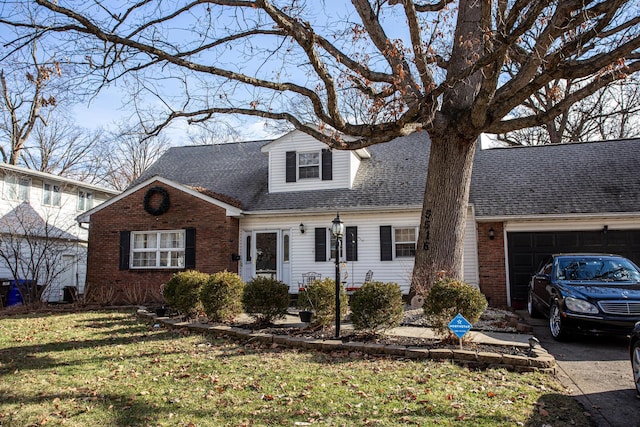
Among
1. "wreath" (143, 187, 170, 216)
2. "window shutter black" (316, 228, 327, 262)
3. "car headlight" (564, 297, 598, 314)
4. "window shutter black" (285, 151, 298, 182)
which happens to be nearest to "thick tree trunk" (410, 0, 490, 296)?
"car headlight" (564, 297, 598, 314)

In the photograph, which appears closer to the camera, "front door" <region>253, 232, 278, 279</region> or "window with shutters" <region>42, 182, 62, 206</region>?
"front door" <region>253, 232, 278, 279</region>

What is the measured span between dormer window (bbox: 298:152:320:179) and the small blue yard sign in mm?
10391

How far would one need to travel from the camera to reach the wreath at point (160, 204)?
15867 millimetres

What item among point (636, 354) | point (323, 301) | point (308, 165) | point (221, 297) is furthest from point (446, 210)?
point (308, 165)

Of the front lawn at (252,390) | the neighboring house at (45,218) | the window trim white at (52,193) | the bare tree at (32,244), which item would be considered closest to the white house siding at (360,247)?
the bare tree at (32,244)

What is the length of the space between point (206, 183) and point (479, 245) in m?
10.8

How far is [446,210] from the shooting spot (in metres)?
9.73

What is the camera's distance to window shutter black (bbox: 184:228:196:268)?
15.5 m

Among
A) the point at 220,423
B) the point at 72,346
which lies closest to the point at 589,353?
the point at 220,423

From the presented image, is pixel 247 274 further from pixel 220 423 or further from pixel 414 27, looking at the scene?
pixel 220 423

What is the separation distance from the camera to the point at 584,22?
7273 mm

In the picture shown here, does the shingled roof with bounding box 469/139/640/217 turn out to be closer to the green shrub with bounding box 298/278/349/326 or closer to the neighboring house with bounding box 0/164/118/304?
the green shrub with bounding box 298/278/349/326

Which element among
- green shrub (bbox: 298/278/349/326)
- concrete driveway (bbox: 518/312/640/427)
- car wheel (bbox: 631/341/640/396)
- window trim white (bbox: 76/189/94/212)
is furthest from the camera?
window trim white (bbox: 76/189/94/212)

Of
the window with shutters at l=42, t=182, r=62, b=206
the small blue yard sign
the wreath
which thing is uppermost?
the window with shutters at l=42, t=182, r=62, b=206
